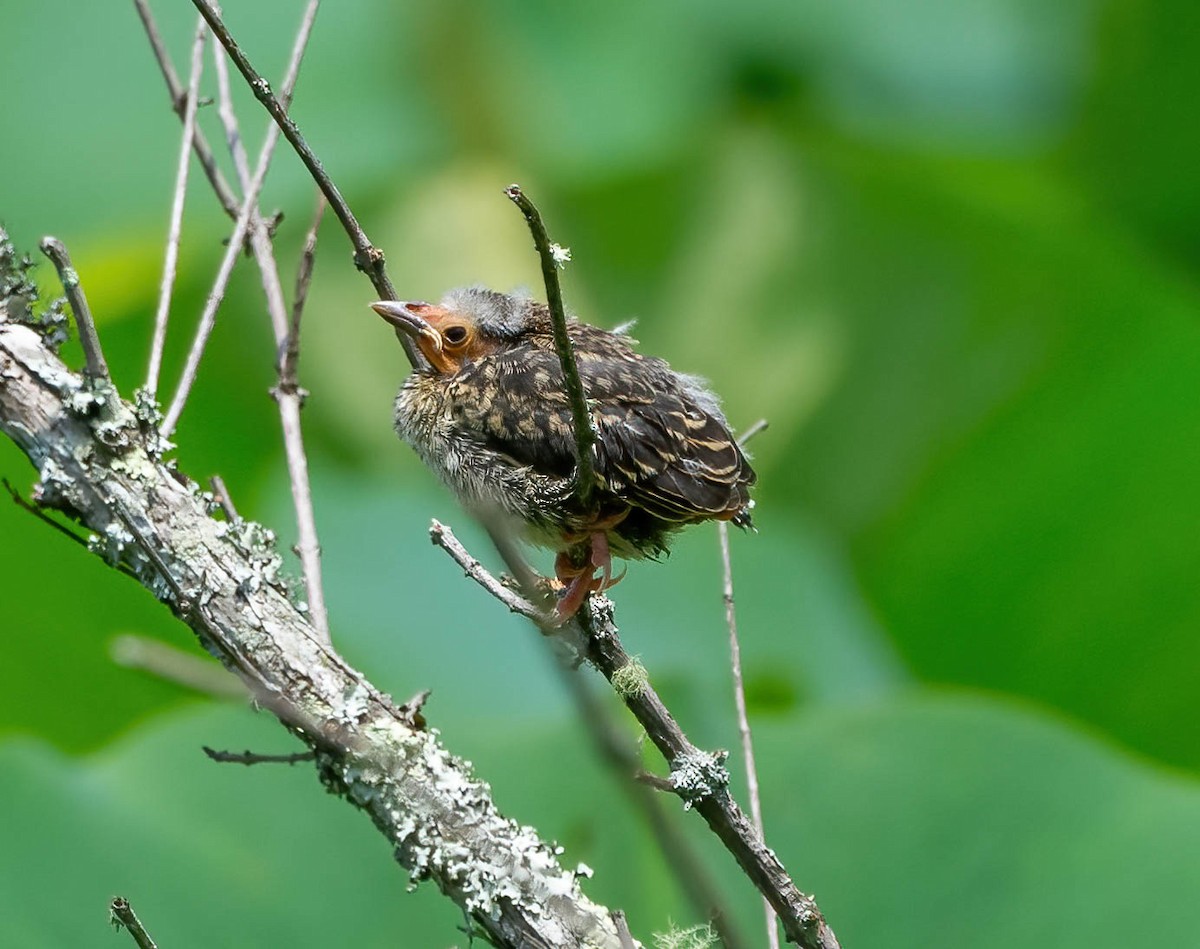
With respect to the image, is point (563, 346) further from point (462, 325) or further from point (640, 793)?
point (462, 325)

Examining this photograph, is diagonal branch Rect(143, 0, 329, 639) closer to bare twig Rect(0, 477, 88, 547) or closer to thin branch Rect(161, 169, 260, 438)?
thin branch Rect(161, 169, 260, 438)

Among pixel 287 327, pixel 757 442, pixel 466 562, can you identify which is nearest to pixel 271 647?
pixel 466 562

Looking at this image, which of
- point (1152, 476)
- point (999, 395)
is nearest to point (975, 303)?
point (999, 395)

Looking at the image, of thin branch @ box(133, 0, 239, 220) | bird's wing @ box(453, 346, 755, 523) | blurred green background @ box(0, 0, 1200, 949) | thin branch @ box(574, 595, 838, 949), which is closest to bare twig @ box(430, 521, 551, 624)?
thin branch @ box(574, 595, 838, 949)

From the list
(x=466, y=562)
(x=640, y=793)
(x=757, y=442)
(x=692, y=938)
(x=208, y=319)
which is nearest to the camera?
(x=640, y=793)

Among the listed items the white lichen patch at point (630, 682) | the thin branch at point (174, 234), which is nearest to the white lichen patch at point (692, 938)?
the white lichen patch at point (630, 682)

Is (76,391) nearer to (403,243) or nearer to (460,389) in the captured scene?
(460,389)

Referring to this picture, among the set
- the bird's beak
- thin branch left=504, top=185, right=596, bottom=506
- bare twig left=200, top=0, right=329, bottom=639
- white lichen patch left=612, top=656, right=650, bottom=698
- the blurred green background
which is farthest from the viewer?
the blurred green background
